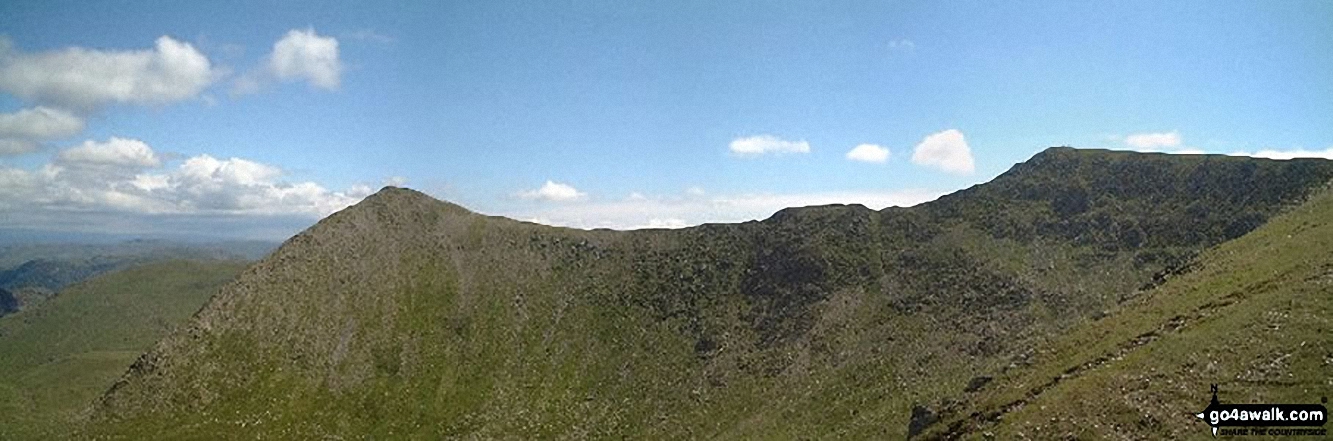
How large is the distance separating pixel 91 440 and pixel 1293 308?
254888 mm

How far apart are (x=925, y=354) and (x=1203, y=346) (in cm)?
11996

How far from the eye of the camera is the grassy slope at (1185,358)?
2430 inches

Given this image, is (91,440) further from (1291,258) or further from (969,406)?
(1291,258)

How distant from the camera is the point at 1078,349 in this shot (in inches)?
3947

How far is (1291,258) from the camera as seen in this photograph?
93.7m

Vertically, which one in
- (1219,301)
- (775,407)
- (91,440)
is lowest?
(91,440)

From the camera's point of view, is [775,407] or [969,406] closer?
[969,406]

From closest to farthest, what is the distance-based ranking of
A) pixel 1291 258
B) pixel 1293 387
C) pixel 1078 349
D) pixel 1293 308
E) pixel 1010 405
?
pixel 1293 387
pixel 1293 308
pixel 1010 405
pixel 1291 258
pixel 1078 349

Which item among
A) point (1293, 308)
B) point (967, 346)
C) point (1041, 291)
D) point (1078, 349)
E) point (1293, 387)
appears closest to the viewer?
point (1293, 387)

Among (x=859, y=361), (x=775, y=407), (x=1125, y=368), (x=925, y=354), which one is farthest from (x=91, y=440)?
(x=1125, y=368)

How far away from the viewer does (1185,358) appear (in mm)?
72312

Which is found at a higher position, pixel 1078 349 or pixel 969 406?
pixel 1078 349

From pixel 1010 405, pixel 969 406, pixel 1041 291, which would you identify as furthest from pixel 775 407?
pixel 1010 405

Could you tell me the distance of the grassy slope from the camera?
202 feet
